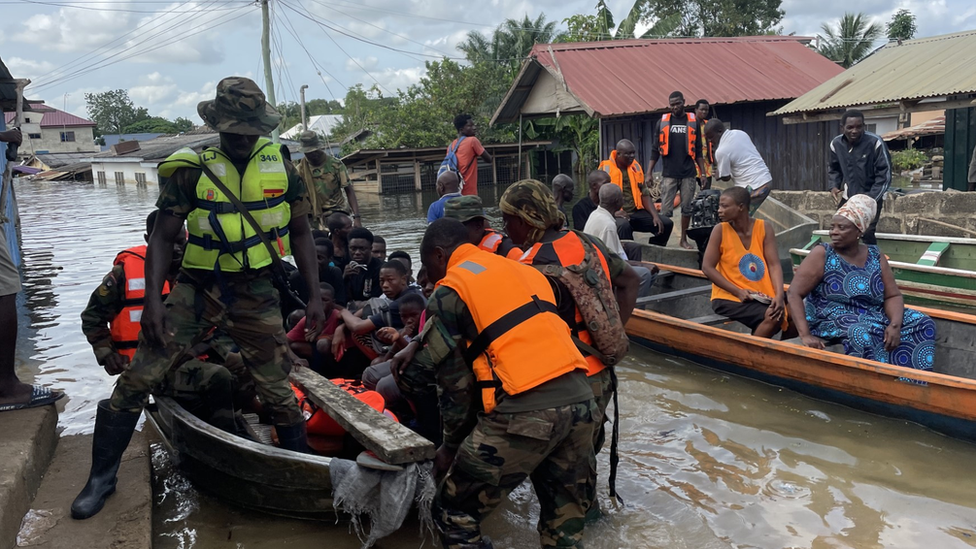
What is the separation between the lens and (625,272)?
3.58 meters

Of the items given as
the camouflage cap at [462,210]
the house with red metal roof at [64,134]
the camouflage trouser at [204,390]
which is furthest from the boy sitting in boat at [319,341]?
the house with red metal roof at [64,134]

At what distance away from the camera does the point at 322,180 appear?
8.19m

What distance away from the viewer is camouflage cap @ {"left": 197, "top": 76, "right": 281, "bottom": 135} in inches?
139

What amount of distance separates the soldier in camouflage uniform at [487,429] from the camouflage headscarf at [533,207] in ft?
1.01

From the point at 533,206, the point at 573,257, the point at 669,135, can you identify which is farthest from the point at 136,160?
the point at 573,257

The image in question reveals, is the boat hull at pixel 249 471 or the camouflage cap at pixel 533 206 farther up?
the camouflage cap at pixel 533 206

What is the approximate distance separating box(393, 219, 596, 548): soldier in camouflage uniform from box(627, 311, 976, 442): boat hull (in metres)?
2.78

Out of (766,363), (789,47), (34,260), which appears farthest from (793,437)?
(789,47)

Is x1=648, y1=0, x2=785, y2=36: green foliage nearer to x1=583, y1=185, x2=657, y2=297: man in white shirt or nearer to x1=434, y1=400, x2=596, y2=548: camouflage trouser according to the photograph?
x1=583, y1=185, x2=657, y2=297: man in white shirt

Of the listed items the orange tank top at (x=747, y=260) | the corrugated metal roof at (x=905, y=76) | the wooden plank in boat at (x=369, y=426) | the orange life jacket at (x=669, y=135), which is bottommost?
the wooden plank in boat at (x=369, y=426)

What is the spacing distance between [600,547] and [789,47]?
62.7 feet

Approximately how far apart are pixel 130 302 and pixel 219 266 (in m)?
1.04

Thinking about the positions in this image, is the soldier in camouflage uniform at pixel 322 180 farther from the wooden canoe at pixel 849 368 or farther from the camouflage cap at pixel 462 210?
the camouflage cap at pixel 462 210

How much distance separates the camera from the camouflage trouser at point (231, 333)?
11.7ft
